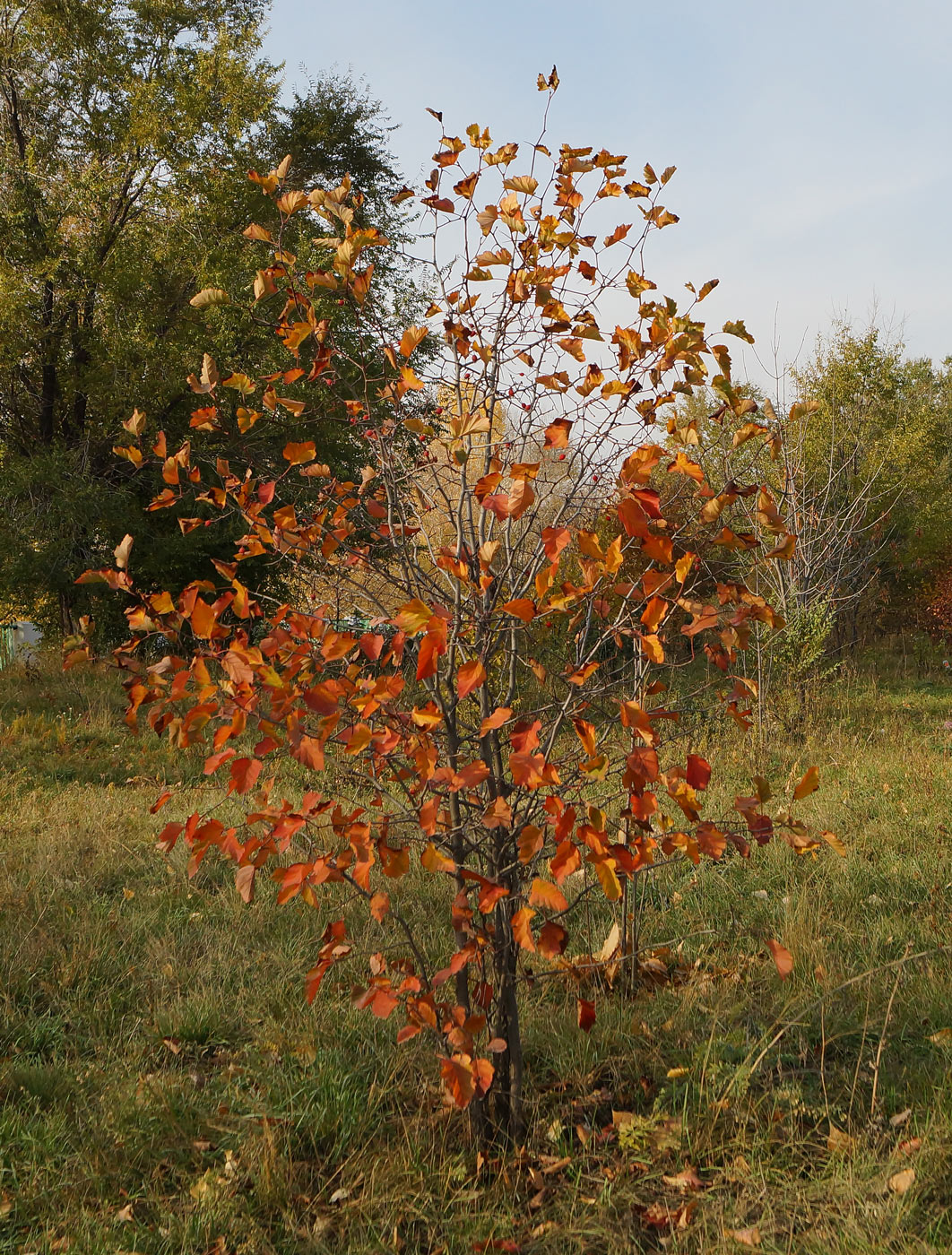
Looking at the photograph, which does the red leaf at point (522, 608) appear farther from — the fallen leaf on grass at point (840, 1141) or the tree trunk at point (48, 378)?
the tree trunk at point (48, 378)

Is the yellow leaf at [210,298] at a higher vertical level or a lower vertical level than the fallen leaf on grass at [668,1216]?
higher

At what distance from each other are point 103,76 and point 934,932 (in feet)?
46.5

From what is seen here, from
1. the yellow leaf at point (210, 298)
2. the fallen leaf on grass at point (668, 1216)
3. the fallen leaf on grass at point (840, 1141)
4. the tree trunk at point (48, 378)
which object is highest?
the tree trunk at point (48, 378)

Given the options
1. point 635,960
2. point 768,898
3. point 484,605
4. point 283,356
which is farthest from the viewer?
point 283,356

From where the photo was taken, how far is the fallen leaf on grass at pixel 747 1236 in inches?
77.9

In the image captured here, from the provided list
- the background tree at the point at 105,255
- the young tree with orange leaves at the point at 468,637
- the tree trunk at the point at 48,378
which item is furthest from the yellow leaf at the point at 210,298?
the tree trunk at the point at 48,378

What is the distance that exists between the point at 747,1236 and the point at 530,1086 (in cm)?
72

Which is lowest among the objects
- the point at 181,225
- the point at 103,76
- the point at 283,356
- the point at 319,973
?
the point at 319,973

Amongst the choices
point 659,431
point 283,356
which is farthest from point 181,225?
point 659,431

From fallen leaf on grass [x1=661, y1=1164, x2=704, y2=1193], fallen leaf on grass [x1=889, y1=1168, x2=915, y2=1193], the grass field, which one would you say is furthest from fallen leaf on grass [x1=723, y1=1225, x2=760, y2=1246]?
fallen leaf on grass [x1=889, y1=1168, x2=915, y2=1193]

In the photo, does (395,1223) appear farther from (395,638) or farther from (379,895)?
(395,638)

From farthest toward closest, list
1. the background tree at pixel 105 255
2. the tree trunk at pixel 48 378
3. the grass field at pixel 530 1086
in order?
the tree trunk at pixel 48 378 → the background tree at pixel 105 255 → the grass field at pixel 530 1086

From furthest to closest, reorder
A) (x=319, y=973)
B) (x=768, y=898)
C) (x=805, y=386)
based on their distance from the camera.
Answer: (x=805, y=386)
(x=768, y=898)
(x=319, y=973)

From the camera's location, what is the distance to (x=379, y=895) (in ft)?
6.81
